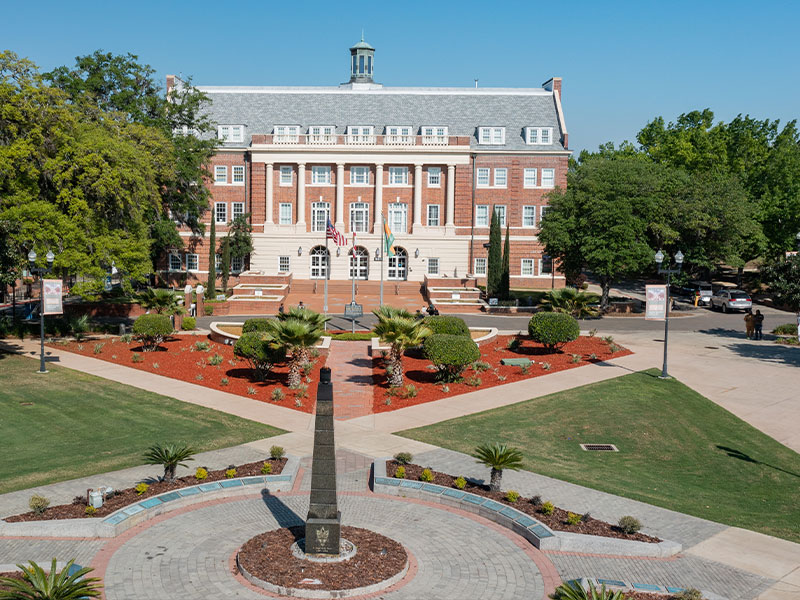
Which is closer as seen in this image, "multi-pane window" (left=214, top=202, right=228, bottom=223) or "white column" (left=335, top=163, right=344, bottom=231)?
"white column" (left=335, top=163, right=344, bottom=231)

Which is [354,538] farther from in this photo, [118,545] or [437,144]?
[437,144]

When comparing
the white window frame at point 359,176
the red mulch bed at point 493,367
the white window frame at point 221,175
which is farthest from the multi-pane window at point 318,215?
the red mulch bed at point 493,367

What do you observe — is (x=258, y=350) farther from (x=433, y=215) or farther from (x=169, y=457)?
(x=433, y=215)

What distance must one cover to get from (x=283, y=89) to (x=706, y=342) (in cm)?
4569

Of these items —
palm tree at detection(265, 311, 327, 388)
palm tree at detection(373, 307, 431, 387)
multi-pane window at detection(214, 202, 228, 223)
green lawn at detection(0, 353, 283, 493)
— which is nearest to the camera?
green lawn at detection(0, 353, 283, 493)

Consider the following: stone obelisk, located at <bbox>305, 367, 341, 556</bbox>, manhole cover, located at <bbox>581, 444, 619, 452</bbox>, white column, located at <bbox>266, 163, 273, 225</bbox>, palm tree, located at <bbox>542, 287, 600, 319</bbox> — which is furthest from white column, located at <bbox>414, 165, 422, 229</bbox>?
stone obelisk, located at <bbox>305, 367, 341, 556</bbox>

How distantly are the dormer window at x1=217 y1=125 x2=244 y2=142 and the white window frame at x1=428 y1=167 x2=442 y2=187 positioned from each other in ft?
56.0

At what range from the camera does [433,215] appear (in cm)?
6369

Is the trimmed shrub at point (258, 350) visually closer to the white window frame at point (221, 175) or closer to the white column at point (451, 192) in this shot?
the white column at point (451, 192)

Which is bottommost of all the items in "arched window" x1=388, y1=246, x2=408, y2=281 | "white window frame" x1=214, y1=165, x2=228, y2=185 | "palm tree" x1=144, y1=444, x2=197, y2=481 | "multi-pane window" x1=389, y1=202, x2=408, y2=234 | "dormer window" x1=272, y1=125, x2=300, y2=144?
"palm tree" x1=144, y1=444, x2=197, y2=481

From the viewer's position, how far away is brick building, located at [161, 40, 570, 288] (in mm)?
62281

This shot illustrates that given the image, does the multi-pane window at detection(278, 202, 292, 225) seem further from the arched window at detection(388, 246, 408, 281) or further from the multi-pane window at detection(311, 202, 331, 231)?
the arched window at detection(388, 246, 408, 281)

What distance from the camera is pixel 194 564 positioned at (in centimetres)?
1158

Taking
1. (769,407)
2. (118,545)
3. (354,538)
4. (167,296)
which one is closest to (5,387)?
(167,296)
